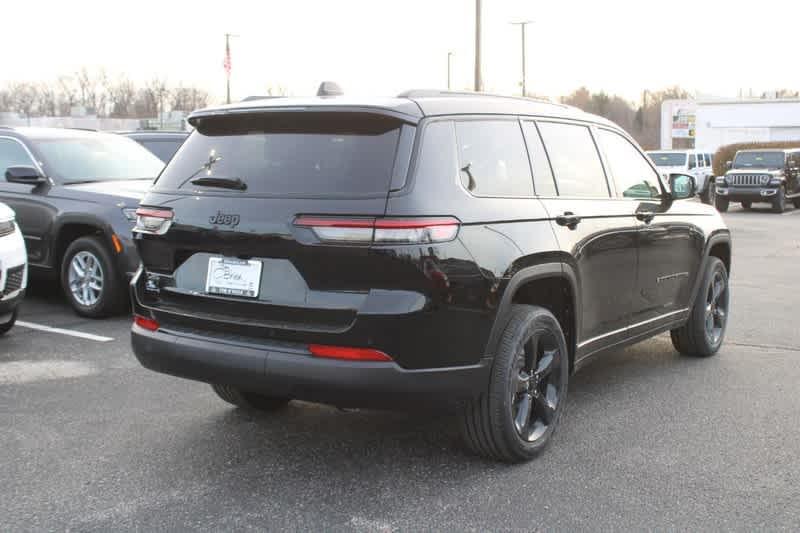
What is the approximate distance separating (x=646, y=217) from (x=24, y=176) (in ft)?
19.5

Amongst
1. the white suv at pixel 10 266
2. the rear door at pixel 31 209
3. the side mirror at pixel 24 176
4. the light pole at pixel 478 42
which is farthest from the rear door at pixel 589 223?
the light pole at pixel 478 42

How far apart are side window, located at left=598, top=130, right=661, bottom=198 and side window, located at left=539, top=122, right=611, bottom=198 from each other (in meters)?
0.18

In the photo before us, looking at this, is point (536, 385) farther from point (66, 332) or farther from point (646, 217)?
A: point (66, 332)

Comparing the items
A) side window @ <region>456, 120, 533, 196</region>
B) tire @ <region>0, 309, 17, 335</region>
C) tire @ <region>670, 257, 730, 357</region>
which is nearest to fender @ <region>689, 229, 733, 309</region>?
tire @ <region>670, 257, 730, 357</region>

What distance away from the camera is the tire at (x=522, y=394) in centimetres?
416

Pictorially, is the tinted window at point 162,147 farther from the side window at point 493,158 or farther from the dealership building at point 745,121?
the dealership building at point 745,121

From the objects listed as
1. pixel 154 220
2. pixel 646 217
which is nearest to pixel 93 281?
pixel 154 220

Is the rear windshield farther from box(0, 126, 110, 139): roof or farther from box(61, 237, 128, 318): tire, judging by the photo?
box(0, 126, 110, 139): roof

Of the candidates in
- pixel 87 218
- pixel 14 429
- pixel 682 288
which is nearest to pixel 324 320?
pixel 14 429

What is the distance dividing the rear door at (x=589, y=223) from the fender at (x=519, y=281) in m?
0.10

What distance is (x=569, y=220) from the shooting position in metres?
4.67

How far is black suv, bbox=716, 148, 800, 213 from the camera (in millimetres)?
25562

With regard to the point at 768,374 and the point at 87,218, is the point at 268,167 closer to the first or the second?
the point at 768,374

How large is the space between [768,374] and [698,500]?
262 centimetres
